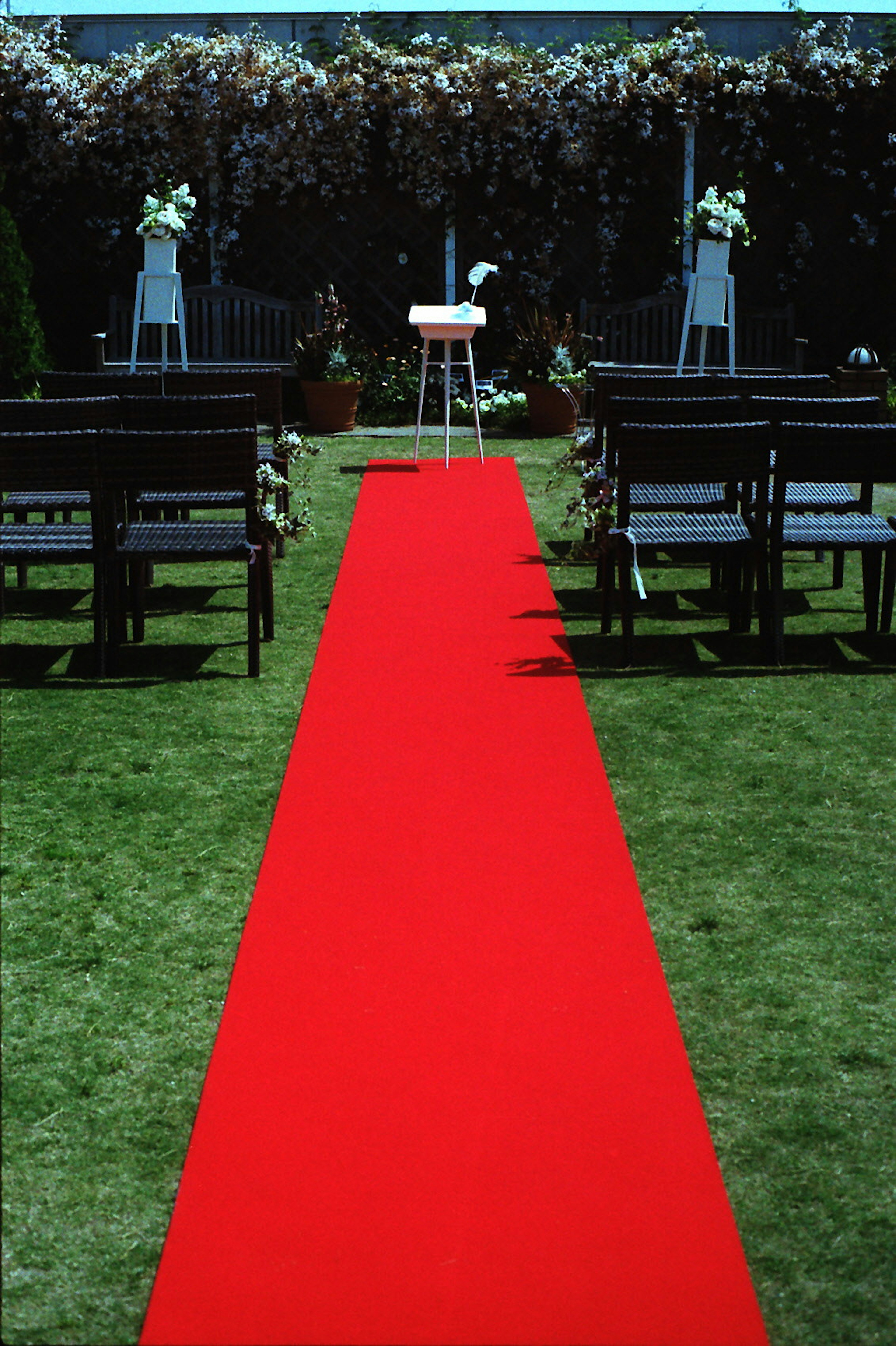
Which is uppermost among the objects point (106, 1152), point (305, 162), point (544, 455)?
point (305, 162)

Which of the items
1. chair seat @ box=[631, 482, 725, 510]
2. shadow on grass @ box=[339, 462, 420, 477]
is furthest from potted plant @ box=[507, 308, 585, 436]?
chair seat @ box=[631, 482, 725, 510]

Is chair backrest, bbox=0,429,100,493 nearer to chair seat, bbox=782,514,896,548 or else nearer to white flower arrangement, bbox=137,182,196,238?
chair seat, bbox=782,514,896,548

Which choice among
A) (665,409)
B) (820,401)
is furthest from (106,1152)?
(820,401)

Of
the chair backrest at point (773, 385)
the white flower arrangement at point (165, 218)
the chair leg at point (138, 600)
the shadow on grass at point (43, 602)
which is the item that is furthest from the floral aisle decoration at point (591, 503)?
the white flower arrangement at point (165, 218)

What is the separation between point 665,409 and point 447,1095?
4.47 meters

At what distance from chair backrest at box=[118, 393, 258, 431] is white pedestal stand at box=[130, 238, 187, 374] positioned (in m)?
4.50

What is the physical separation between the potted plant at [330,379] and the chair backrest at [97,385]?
4.76 m

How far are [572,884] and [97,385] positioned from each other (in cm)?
476

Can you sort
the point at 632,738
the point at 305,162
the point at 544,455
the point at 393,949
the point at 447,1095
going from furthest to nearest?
the point at 305,162 < the point at 544,455 < the point at 632,738 < the point at 393,949 < the point at 447,1095

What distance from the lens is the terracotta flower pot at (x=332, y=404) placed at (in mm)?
12406

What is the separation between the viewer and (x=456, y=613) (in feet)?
21.8

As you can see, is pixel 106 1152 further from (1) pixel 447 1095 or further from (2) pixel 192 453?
(2) pixel 192 453

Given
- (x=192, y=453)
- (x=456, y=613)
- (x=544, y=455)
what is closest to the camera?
(x=192, y=453)

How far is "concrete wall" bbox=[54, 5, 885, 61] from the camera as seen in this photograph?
14570 millimetres
